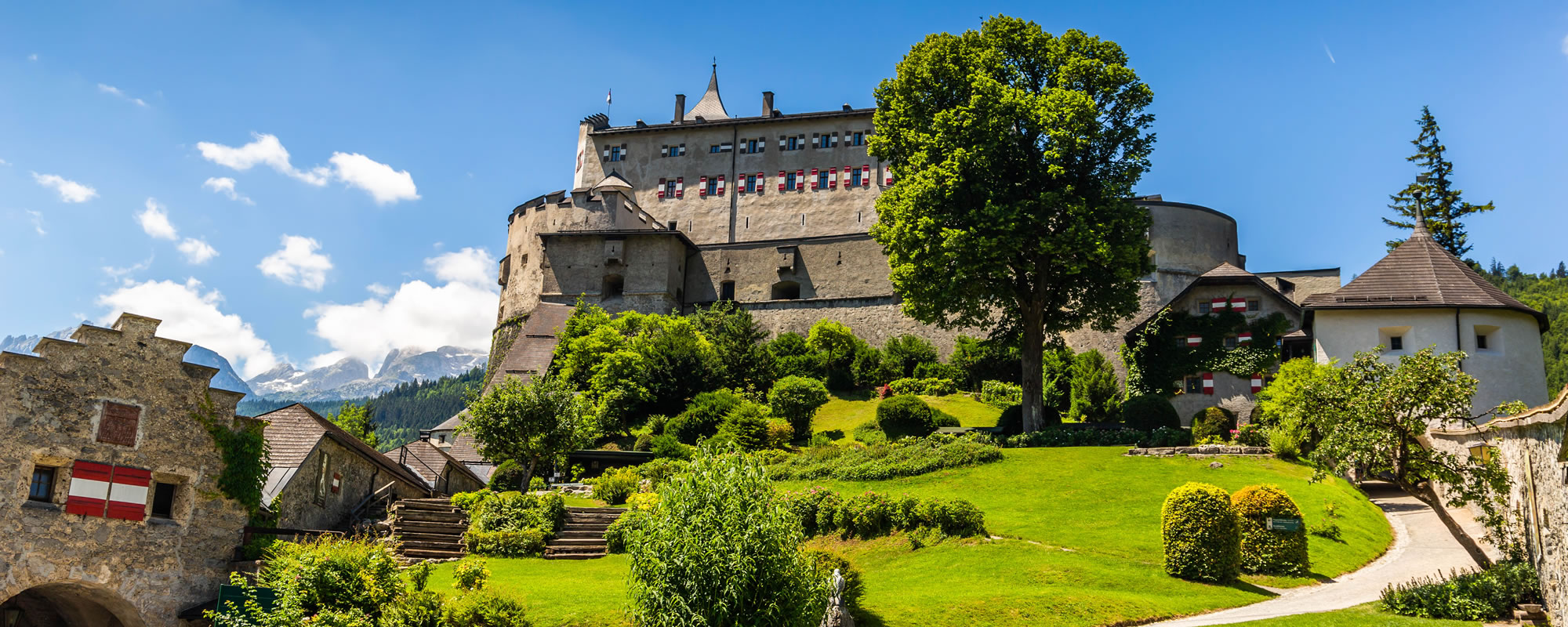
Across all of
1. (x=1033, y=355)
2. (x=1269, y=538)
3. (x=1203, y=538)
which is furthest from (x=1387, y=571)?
(x=1033, y=355)

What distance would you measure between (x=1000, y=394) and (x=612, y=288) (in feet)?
86.3

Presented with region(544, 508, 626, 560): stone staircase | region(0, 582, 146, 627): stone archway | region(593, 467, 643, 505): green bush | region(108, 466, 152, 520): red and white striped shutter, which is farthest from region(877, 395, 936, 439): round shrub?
region(0, 582, 146, 627): stone archway

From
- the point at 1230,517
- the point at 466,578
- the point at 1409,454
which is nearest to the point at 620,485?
the point at 466,578

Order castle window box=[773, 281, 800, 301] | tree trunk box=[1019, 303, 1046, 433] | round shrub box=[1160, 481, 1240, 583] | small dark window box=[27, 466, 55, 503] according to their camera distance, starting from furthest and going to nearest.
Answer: castle window box=[773, 281, 800, 301], tree trunk box=[1019, 303, 1046, 433], small dark window box=[27, 466, 55, 503], round shrub box=[1160, 481, 1240, 583]

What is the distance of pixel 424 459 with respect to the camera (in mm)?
36531

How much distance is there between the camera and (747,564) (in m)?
14.6

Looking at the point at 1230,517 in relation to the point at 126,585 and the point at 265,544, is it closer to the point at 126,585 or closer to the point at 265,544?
the point at 265,544

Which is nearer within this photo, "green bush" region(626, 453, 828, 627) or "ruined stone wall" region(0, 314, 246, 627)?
"green bush" region(626, 453, 828, 627)

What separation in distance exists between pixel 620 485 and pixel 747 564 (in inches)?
745

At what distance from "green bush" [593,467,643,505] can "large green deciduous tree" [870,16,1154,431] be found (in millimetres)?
11230

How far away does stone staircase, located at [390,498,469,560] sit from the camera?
26391mm

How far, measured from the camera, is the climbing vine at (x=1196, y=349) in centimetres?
4056

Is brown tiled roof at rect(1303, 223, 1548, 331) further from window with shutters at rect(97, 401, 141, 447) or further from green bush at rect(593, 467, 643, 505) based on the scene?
window with shutters at rect(97, 401, 141, 447)

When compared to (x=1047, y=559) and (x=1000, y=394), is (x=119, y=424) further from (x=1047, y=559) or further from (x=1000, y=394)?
(x=1000, y=394)
